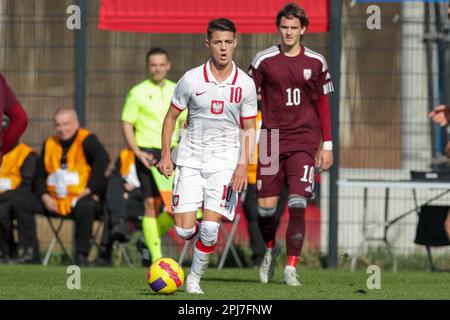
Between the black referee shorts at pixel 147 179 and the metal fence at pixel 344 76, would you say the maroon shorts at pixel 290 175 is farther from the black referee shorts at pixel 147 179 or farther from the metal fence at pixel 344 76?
the metal fence at pixel 344 76

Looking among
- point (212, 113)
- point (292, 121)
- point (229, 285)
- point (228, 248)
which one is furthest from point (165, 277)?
point (228, 248)

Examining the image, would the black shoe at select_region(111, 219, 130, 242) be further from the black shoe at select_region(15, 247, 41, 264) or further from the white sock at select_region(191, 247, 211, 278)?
the white sock at select_region(191, 247, 211, 278)

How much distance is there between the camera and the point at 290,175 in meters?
12.3

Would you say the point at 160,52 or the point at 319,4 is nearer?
the point at 160,52

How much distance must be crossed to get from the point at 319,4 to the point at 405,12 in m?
1.45

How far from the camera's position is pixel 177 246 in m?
16.3

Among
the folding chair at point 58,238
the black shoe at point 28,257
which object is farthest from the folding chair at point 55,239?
the black shoe at point 28,257

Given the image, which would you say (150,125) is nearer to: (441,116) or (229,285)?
(229,285)

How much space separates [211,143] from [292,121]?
142 centimetres

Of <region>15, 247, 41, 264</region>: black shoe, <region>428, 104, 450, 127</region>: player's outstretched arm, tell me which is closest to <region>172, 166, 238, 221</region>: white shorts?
<region>428, 104, 450, 127</region>: player's outstretched arm

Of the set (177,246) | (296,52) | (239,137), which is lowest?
(177,246)

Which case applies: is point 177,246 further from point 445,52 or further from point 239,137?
point 239,137

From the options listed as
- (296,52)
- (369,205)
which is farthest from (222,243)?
(296,52)
